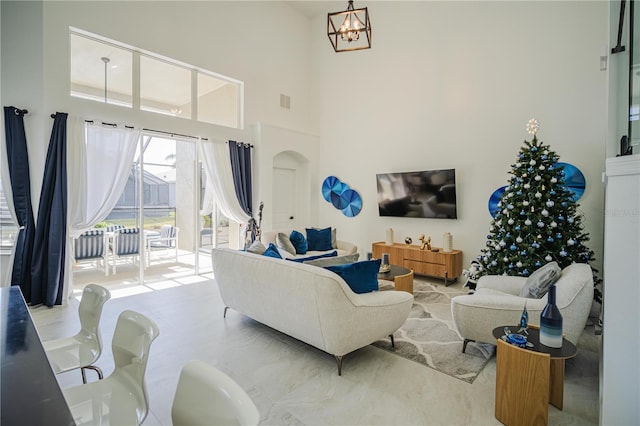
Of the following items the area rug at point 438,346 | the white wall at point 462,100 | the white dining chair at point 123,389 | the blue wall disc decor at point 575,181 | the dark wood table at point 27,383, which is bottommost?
the area rug at point 438,346

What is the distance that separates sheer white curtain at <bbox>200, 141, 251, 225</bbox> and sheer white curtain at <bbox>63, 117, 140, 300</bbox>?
1256 millimetres

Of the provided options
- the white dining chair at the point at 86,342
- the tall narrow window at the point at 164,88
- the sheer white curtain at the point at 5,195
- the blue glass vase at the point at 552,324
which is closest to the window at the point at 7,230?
the sheer white curtain at the point at 5,195

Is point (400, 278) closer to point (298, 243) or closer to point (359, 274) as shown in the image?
point (359, 274)

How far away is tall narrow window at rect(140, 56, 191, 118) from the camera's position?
5430 mm

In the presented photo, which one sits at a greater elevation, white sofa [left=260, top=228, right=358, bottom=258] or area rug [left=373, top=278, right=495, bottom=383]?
white sofa [left=260, top=228, right=358, bottom=258]

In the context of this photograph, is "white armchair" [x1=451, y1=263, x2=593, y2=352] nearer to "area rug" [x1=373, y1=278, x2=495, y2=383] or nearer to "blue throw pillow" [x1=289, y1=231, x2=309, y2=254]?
"area rug" [x1=373, y1=278, x2=495, y2=383]

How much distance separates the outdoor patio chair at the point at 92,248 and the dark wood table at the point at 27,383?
12.4ft

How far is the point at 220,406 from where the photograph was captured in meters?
1.00

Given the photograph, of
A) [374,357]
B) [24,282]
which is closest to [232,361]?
[374,357]

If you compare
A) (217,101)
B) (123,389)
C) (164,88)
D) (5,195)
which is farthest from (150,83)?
(123,389)

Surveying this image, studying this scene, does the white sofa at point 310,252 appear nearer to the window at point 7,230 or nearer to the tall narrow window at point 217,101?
the tall narrow window at point 217,101

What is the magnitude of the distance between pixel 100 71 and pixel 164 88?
96 centimetres

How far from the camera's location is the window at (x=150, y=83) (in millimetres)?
4777

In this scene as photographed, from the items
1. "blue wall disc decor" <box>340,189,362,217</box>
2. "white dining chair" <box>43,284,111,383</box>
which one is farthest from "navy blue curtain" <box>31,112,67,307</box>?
"blue wall disc decor" <box>340,189,362,217</box>
